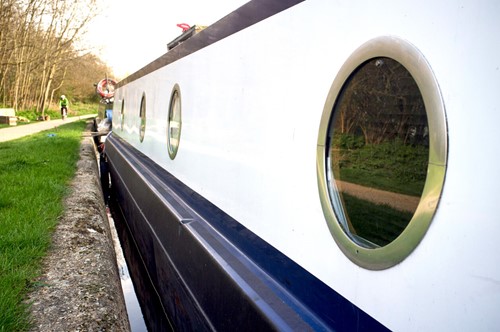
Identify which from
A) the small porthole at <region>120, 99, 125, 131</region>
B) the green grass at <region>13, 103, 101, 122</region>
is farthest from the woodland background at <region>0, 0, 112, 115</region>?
the small porthole at <region>120, 99, 125, 131</region>

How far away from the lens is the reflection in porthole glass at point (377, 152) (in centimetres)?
98

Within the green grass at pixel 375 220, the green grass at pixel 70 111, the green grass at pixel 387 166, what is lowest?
the green grass at pixel 70 111

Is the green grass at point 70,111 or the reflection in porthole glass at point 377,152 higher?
the reflection in porthole glass at point 377,152

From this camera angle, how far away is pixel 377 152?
1112 millimetres

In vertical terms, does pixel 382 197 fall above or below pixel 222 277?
above

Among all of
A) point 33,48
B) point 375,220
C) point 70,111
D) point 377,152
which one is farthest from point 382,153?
point 70,111

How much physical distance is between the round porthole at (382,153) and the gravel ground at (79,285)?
126cm

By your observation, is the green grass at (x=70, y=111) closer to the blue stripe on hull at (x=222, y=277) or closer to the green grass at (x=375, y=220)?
the blue stripe on hull at (x=222, y=277)

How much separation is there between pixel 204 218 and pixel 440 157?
1.59 meters

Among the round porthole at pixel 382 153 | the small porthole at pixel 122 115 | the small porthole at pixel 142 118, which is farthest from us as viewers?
the small porthole at pixel 122 115

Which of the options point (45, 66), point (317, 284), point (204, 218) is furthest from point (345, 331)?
point (45, 66)

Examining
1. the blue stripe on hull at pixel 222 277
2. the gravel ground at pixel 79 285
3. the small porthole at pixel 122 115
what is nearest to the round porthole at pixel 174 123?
the blue stripe on hull at pixel 222 277

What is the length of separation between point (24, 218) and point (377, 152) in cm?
301

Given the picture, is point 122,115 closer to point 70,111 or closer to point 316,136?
point 316,136
